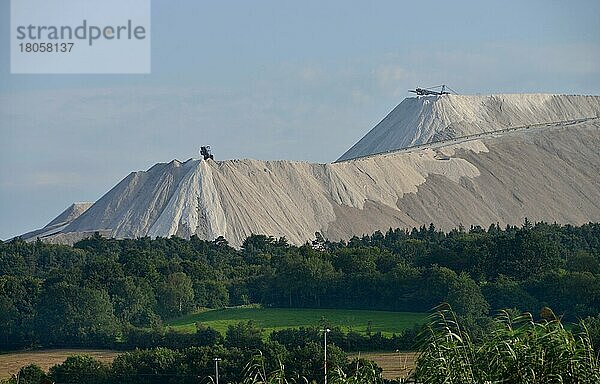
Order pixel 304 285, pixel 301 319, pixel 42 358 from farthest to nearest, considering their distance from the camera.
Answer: pixel 304 285 < pixel 301 319 < pixel 42 358

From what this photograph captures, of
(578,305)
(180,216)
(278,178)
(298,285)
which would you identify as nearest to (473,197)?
(278,178)

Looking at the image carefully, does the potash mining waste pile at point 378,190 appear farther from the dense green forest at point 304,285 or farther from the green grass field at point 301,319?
the green grass field at point 301,319

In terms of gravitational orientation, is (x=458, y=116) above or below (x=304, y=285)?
above

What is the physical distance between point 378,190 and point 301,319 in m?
42.8

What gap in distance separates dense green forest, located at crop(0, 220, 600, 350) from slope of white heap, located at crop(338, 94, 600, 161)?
3523 centimetres

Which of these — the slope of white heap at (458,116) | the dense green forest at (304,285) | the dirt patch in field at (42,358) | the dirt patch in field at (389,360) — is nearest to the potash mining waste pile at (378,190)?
the slope of white heap at (458,116)

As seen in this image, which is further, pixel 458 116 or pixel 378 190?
pixel 458 116

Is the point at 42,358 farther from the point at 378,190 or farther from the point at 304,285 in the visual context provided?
the point at 378,190

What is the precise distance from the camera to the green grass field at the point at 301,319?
188ft

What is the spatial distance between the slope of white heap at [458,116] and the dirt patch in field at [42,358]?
200 feet

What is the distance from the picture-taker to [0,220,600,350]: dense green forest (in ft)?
198

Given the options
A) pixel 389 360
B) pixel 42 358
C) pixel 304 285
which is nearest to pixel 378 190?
pixel 304 285

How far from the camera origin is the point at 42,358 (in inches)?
2168

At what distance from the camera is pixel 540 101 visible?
128 metres
